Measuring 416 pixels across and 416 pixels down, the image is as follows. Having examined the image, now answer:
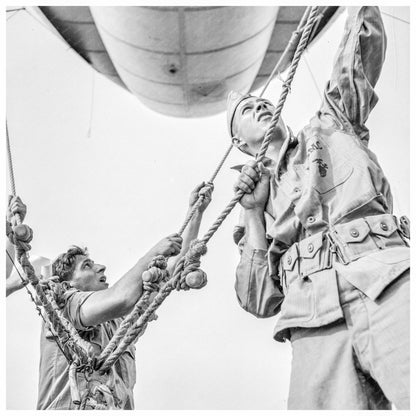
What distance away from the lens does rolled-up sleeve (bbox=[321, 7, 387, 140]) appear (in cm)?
229

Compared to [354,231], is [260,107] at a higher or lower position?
higher

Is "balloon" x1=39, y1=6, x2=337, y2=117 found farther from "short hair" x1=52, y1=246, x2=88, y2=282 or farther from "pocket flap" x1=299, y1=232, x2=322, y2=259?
"pocket flap" x1=299, y1=232, x2=322, y2=259

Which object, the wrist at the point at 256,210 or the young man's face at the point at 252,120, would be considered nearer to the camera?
the wrist at the point at 256,210

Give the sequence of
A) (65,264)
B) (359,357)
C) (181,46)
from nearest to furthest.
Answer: (359,357)
(65,264)
(181,46)

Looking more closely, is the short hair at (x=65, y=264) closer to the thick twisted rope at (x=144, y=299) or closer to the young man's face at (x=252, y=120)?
the thick twisted rope at (x=144, y=299)

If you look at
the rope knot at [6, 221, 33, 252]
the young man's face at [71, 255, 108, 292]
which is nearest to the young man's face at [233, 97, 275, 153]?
the rope knot at [6, 221, 33, 252]

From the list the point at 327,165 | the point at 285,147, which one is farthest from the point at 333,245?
the point at 285,147

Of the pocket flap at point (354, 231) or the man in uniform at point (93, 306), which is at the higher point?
the pocket flap at point (354, 231)

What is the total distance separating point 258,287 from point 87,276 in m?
1.22

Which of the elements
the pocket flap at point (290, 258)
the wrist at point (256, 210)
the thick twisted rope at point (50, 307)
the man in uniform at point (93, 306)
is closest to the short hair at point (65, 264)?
the man in uniform at point (93, 306)

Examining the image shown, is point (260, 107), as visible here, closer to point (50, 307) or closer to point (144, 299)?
point (144, 299)

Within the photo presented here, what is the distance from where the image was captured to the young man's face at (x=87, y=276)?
10.7 ft

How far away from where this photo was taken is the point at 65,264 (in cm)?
328

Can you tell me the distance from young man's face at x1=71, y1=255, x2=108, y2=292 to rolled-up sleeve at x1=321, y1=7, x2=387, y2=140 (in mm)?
1456
